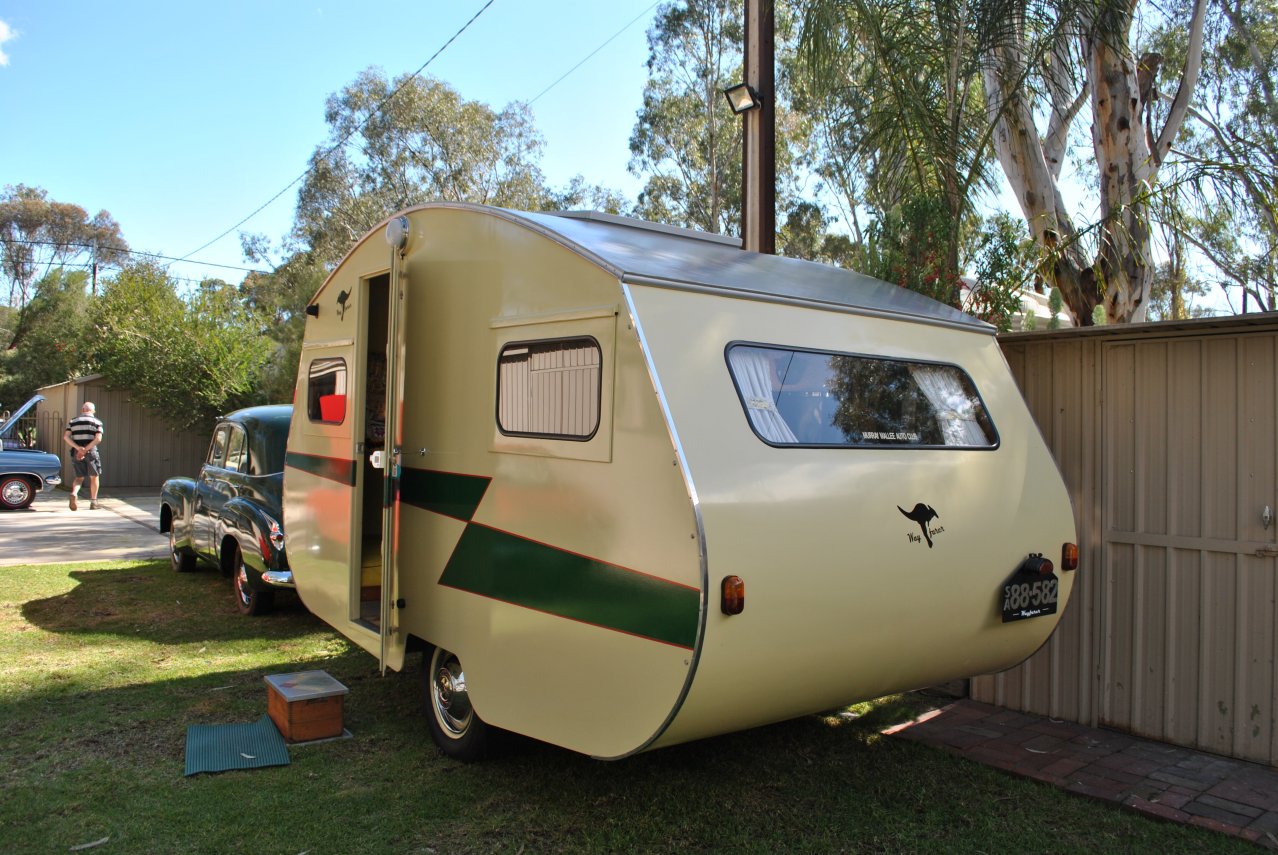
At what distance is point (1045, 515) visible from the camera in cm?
435

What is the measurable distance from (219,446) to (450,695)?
5.06m

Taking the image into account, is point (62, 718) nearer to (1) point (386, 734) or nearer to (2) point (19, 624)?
(1) point (386, 734)

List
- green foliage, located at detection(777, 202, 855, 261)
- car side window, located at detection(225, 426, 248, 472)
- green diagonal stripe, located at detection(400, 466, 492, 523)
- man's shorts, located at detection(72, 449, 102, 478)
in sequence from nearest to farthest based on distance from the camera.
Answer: green diagonal stripe, located at detection(400, 466, 492, 523) < car side window, located at detection(225, 426, 248, 472) < man's shorts, located at detection(72, 449, 102, 478) < green foliage, located at detection(777, 202, 855, 261)


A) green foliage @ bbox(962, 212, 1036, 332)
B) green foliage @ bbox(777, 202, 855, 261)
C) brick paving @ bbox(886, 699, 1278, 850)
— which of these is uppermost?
green foliage @ bbox(777, 202, 855, 261)

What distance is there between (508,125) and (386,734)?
90.4 ft

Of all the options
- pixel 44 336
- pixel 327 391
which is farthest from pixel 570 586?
pixel 44 336

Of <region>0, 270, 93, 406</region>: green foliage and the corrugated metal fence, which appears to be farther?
<region>0, 270, 93, 406</region>: green foliage

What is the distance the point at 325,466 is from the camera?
5.80 metres

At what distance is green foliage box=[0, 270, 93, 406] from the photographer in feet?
123

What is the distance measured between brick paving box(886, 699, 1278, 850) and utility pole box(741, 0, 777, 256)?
3.94 meters

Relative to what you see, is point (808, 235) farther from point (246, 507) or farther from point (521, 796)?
point (521, 796)

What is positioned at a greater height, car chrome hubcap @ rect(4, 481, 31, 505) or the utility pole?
the utility pole

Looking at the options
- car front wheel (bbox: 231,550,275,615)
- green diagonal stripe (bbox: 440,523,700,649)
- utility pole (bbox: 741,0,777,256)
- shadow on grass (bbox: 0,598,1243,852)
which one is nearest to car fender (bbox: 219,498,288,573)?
car front wheel (bbox: 231,550,275,615)

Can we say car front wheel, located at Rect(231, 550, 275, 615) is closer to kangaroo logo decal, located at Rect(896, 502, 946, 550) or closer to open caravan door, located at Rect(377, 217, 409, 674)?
open caravan door, located at Rect(377, 217, 409, 674)
